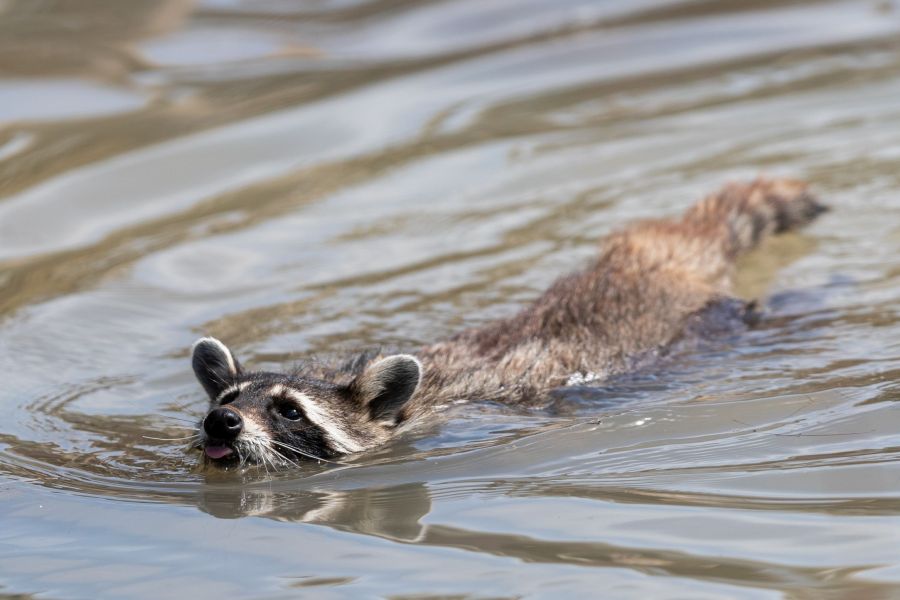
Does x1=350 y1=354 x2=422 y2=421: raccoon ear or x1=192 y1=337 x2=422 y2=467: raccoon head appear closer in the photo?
x1=192 y1=337 x2=422 y2=467: raccoon head

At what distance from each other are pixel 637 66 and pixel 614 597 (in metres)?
10.9

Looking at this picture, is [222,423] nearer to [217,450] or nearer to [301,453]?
[217,450]

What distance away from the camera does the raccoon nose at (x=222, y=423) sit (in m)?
7.13

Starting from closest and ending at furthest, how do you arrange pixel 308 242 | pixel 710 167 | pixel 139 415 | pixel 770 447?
pixel 770 447, pixel 139 415, pixel 308 242, pixel 710 167

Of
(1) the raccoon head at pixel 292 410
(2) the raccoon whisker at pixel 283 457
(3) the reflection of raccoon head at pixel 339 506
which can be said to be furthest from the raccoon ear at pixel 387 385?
A: (3) the reflection of raccoon head at pixel 339 506

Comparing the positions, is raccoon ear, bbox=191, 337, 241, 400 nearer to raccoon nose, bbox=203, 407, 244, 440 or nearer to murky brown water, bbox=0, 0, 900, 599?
murky brown water, bbox=0, 0, 900, 599

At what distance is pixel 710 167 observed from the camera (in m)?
13.2

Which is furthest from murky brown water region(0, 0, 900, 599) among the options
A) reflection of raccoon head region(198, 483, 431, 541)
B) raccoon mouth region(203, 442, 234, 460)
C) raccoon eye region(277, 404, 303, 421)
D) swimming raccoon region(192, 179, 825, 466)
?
raccoon eye region(277, 404, 303, 421)

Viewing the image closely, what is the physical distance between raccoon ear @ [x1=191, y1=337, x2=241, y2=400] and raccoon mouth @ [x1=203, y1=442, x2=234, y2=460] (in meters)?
0.64

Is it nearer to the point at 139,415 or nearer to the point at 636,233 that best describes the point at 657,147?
the point at 636,233

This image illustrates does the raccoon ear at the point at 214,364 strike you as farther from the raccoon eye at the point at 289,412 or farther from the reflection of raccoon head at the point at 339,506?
the reflection of raccoon head at the point at 339,506

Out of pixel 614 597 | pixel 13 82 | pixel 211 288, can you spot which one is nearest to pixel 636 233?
pixel 211 288

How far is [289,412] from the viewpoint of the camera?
7.63m

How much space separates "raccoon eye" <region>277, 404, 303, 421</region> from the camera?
299 inches
